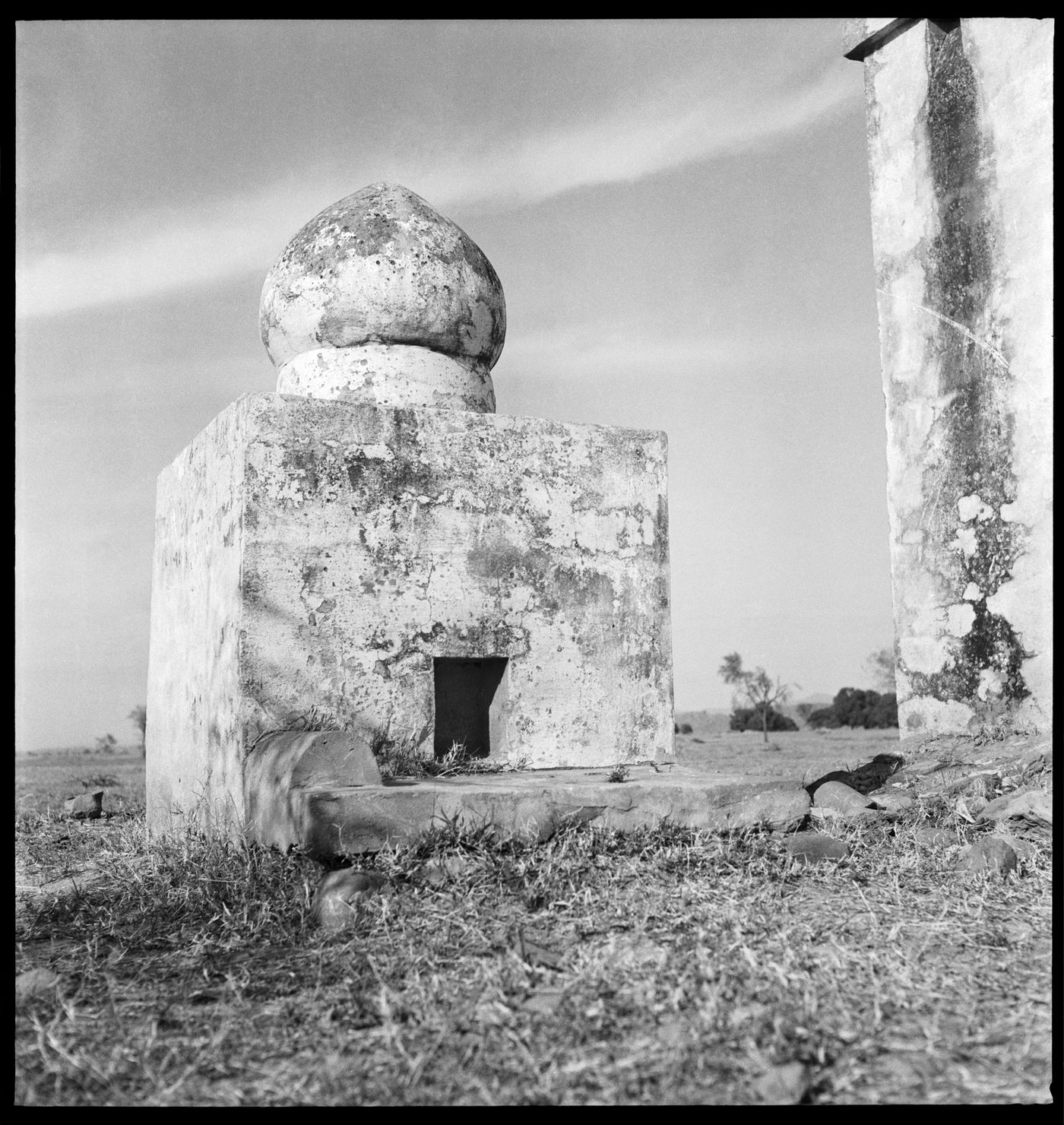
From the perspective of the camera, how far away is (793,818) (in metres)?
4.35

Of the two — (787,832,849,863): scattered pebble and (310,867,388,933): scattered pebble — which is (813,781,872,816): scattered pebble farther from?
(310,867,388,933): scattered pebble

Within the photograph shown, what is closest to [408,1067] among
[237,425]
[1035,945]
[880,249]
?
[1035,945]

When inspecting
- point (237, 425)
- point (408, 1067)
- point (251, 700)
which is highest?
point (237, 425)

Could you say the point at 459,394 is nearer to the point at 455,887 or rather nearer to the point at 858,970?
the point at 455,887

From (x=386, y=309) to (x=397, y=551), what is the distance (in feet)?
4.43

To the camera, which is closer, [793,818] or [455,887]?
[455,887]

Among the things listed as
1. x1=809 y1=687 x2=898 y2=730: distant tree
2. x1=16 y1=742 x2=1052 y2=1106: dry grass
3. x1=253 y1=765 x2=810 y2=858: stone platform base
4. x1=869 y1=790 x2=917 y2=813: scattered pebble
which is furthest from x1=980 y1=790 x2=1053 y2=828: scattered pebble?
x1=809 y1=687 x2=898 y2=730: distant tree

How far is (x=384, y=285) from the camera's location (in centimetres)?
561

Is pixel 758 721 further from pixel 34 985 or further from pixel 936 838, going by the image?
pixel 34 985

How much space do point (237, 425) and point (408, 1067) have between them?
10.6 feet

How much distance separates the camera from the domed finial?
221 inches

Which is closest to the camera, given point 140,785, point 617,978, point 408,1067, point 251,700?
point 408,1067

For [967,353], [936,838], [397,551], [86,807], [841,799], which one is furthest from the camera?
[86,807]

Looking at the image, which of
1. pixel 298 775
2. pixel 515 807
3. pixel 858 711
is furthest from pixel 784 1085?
pixel 858 711
